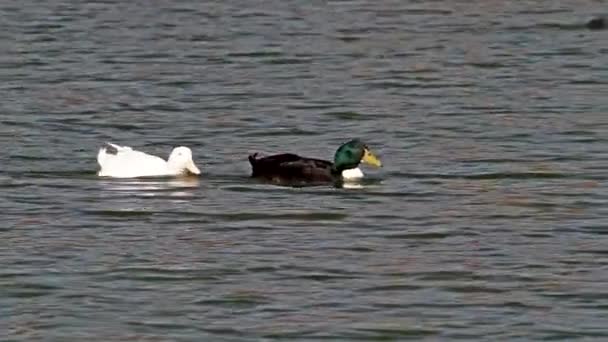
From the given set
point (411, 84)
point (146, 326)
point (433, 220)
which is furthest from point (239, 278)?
point (411, 84)

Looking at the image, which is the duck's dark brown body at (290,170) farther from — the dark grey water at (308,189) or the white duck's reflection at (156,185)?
the white duck's reflection at (156,185)

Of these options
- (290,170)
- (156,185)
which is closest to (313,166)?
(290,170)

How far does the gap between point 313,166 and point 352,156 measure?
12.6 inches

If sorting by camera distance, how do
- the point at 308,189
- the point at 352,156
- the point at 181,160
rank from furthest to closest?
the point at 352,156, the point at 181,160, the point at 308,189

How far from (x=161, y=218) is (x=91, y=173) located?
2.46m

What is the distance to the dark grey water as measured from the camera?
44.4ft

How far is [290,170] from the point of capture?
18.3m

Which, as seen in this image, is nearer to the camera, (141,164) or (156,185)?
(156,185)

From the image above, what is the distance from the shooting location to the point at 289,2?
31.8 m

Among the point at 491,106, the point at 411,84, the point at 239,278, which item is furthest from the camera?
the point at 411,84

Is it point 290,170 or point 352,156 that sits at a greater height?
point 352,156

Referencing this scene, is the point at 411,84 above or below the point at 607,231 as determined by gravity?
above

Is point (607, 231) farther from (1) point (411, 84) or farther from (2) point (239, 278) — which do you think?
(1) point (411, 84)

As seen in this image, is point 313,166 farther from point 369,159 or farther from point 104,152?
point 104,152
